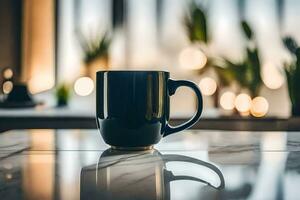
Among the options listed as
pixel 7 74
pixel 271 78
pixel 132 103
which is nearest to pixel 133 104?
pixel 132 103

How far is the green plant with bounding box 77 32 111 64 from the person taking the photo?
3.68 m

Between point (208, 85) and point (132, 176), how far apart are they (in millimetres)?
3252

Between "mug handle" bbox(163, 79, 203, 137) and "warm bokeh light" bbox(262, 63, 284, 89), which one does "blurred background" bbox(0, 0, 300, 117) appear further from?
"mug handle" bbox(163, 79, 203, 137)

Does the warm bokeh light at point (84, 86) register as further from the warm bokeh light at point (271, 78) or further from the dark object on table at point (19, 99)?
the warm bokeh light at point (271, 78)

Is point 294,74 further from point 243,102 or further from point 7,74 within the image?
point 7,74

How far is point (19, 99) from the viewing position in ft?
8.66

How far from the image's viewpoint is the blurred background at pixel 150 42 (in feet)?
11.9

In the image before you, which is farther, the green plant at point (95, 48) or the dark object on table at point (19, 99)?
the green plant at point (95, 48)

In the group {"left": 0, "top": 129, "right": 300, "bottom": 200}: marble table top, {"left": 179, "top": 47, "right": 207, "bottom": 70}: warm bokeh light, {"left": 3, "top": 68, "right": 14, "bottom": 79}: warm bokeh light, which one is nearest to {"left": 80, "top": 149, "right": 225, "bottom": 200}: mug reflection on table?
Answer: {"left": 0, "top": 129, "right": 300, "bottom": 200}: marble table top

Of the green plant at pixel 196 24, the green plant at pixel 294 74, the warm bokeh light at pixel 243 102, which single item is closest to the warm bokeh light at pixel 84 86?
the green plant at pixel 196 24

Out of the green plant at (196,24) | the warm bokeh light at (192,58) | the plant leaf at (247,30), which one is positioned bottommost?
the warm bokeh light at (192,58)

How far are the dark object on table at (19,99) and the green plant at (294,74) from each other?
5.22 feet

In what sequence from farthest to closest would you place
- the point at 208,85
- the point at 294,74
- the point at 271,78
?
the point at 271,78, the point at 208,85, the point at 294,74

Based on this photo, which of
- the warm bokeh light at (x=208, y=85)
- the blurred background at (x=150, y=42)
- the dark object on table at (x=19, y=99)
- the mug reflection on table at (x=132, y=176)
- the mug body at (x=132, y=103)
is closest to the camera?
the mug reflection on table at (x=132, y=176)
